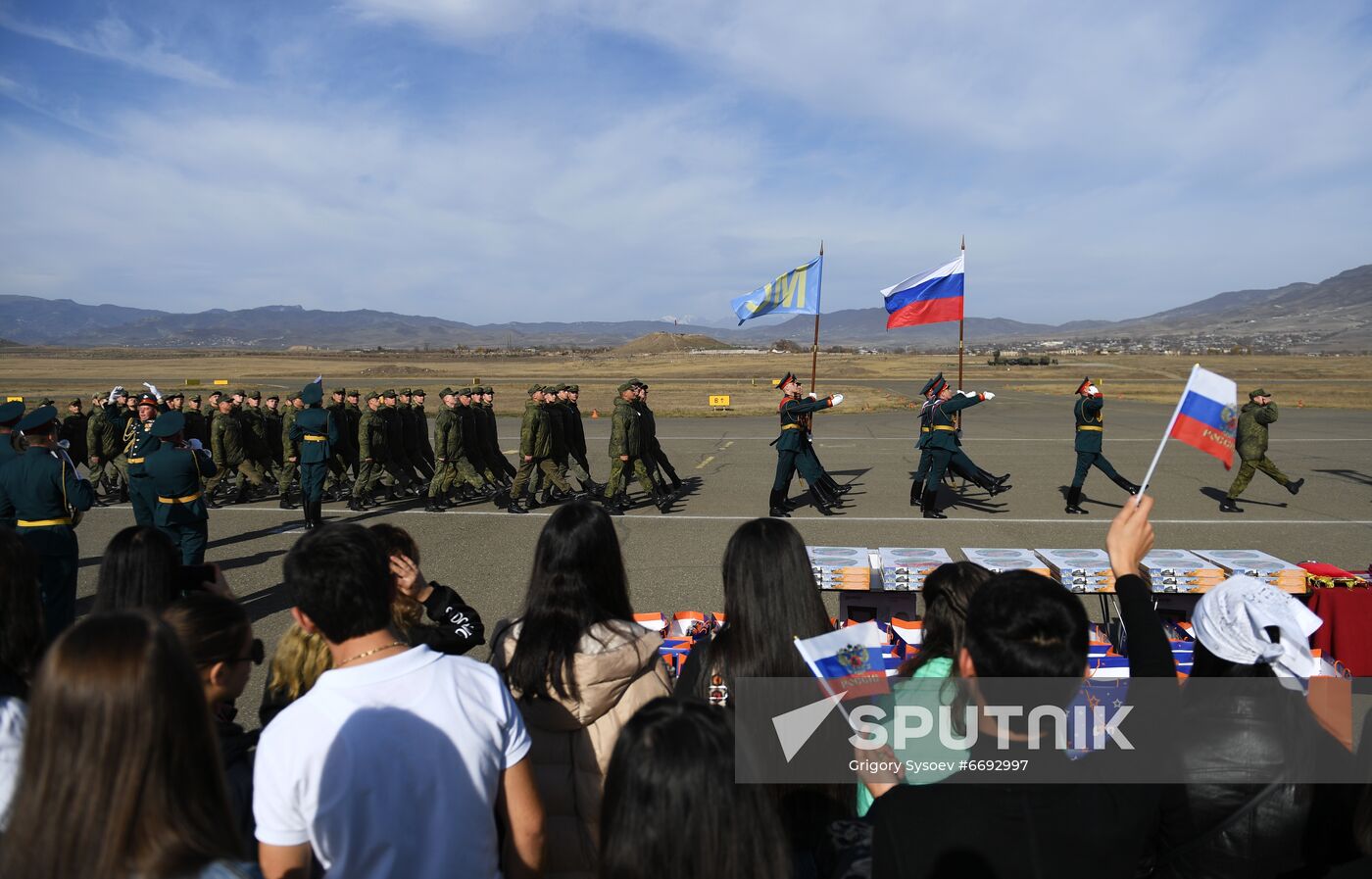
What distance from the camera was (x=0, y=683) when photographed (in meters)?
2.51

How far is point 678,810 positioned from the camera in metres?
1.64

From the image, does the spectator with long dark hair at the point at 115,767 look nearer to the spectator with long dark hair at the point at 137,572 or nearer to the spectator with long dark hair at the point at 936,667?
the spectator with long dark hair at the point at 936,667

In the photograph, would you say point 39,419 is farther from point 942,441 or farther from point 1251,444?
point 1251,444

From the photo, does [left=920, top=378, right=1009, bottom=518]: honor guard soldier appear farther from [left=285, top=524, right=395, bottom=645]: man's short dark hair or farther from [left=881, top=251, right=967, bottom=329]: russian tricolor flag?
[left=285, top=524, right=395, bottom=645]: man's short dark hair

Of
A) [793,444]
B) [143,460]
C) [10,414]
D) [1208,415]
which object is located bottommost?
[793,444]

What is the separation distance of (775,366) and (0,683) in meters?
62.6

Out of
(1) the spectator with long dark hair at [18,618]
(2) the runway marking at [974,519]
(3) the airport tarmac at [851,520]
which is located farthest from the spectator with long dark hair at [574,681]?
(2) the runway marking at [974,519]

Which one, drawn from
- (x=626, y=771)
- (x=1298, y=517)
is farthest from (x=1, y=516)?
(x=1298, y=517)

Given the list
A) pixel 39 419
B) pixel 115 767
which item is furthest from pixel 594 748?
pixel 39 419

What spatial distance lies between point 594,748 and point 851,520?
369 inches

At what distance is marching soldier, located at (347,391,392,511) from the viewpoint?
42.6 ft

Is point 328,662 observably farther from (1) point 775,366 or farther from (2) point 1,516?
(1) point 775,366

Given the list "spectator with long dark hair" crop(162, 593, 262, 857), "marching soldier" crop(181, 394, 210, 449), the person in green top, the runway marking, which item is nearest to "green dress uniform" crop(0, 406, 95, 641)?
"spectator with long dark hair" crop(162, 593, 262, 857)

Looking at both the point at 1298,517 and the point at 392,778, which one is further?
the point at 1298,517
